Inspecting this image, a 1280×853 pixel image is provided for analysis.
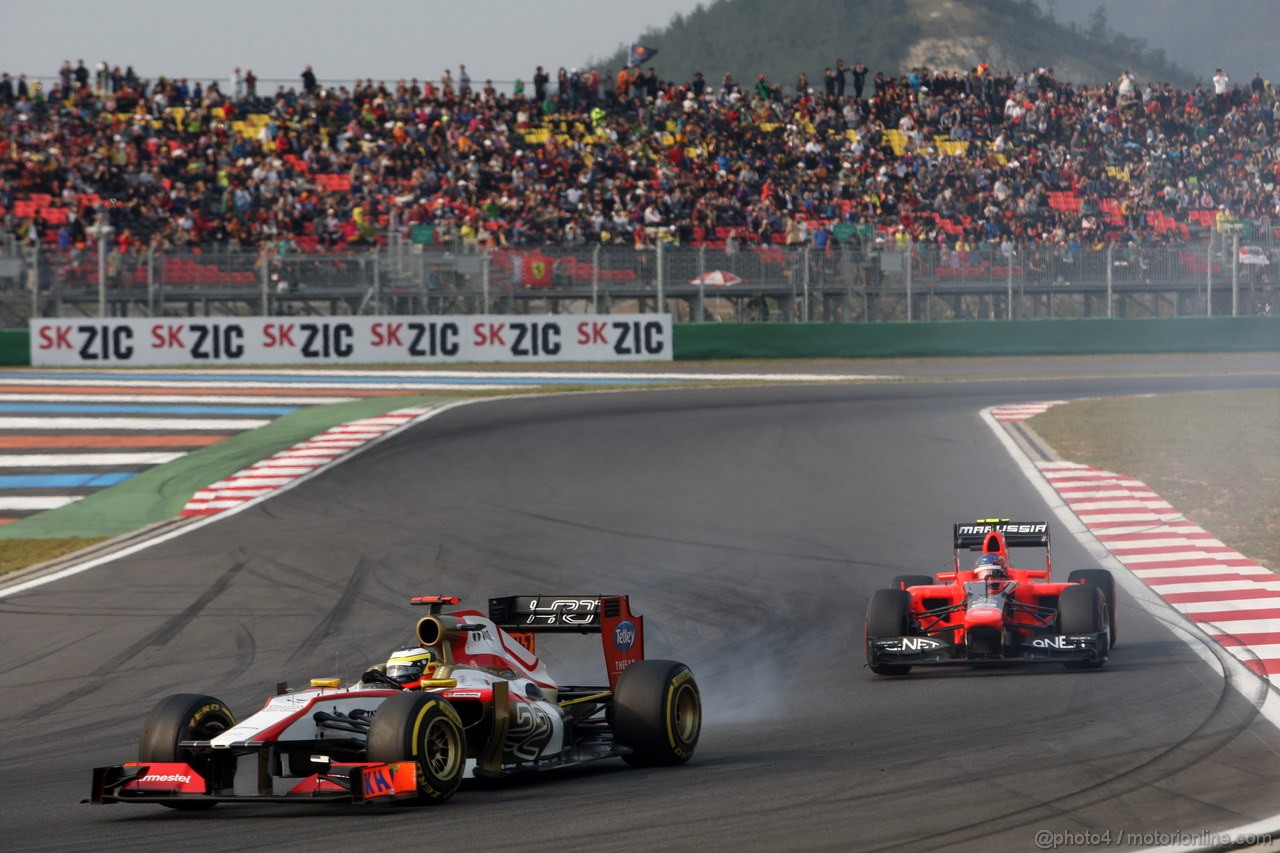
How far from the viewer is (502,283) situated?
3344cm

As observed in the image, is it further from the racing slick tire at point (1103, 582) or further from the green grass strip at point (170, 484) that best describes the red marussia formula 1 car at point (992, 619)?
the green grass strip at point (170, 484)

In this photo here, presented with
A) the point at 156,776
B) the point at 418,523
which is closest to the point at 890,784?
the point at 156,776

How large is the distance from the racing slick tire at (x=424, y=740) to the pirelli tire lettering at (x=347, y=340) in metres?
27.5

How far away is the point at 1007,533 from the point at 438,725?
6.41m

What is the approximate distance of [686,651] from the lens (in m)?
11.4

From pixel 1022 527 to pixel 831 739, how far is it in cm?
411

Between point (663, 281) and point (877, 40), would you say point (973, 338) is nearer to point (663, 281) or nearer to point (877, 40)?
point (663, 281)

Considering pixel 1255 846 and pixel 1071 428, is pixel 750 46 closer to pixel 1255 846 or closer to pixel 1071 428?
pixel 1071 428

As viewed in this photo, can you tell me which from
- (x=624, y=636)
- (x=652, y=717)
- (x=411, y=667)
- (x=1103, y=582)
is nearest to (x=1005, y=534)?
(x=1103, y=582)

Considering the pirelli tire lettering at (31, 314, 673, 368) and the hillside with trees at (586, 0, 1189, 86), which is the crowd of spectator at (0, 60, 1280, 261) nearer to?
the pirelli tire lettering at (31, 314, 673, 368)

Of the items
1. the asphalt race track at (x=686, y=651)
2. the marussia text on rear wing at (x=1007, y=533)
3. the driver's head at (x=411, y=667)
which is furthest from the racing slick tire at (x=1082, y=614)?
the driver's head at (x=411, y=667)

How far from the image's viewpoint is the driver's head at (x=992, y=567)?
11.2m

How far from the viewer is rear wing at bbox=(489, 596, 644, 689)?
28.0ft
